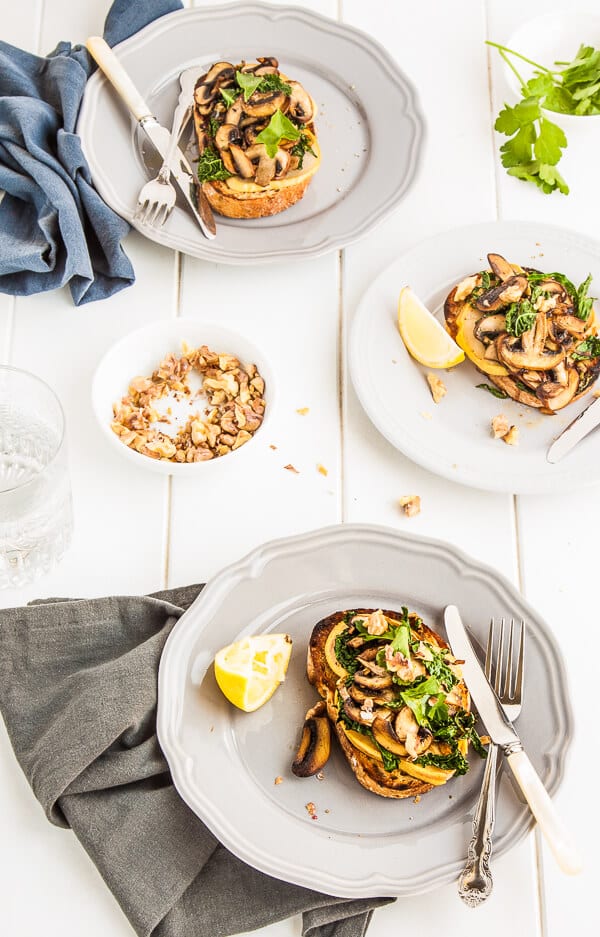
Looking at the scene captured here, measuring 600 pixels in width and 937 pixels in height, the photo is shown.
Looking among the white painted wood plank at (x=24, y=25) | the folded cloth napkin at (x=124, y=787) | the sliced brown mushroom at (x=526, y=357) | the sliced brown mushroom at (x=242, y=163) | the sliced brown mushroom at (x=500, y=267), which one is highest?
the white painted wood plank at (x=24, y=25)

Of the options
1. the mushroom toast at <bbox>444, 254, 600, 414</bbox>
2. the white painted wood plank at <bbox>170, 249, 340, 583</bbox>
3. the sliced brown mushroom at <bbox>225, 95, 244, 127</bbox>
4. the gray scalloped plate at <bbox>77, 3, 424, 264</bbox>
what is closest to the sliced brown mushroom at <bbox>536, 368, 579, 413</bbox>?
the mushroom toast at <bbox>444, 254, 600, 414</bbox>

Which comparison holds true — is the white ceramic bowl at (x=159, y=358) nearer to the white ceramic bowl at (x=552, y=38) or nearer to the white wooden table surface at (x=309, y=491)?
the white wooden table surface at (x=309, y=491)

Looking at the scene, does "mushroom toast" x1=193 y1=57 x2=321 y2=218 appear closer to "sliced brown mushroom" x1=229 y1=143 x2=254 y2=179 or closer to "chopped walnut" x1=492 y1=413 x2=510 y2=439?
"sliced brown mushroom" x1=229 y1=143 x2=254 y2=179

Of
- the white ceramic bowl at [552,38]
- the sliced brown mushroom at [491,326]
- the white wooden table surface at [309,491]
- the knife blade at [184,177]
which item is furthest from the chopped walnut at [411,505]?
the white ceramic bowl at [552,38]

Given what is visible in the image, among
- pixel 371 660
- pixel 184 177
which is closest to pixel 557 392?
pixel 371 660

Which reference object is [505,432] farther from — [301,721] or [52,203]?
[52,203]

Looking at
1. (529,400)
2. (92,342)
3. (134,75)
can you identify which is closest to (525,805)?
(529,400)
